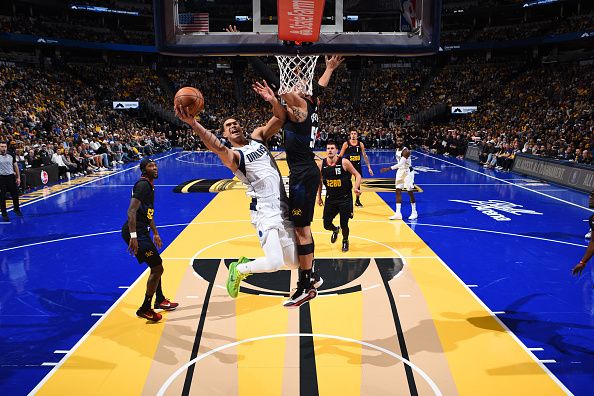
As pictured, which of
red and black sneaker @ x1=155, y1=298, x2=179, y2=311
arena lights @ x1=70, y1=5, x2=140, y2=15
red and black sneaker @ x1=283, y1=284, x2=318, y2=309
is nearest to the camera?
red and black sneaker @ x1=283, y1=284, x2=318, y2=309

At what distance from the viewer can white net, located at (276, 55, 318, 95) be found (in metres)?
11.6

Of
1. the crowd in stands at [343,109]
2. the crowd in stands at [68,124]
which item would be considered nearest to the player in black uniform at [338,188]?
the crowd in stands at [68,124]

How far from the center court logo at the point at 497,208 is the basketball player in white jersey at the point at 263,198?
9.06 m

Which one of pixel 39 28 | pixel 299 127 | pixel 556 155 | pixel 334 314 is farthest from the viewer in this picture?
pixel 39 28

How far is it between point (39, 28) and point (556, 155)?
3742 centimetres

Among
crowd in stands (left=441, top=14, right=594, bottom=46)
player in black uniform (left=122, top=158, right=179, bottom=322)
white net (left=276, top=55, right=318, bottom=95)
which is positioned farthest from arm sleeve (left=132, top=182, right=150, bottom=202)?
crowd in stands (left=441, top=14, right=594, bottom=46)

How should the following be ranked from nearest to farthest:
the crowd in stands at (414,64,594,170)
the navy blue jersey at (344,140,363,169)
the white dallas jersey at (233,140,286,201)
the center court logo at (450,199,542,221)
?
the white dallas jersey at (233,140,286,201), the navy blue jersey at (344,140,363,169), the center court logo at (450,199,542,221), the crowd in stands at (414,64,594,170)

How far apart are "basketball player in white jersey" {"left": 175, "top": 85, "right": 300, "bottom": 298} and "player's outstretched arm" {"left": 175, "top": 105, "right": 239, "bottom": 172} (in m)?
0.02

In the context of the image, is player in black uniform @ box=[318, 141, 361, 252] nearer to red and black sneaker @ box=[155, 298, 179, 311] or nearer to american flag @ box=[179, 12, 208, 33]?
red and black sneaker @ box=[155, 298, 179, 311]

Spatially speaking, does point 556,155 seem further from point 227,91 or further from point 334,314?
point 227,91

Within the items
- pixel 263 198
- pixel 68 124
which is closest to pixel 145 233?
pixel 263 198

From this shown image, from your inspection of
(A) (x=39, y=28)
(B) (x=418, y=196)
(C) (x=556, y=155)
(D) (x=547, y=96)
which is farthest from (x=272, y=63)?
(B) (x=418, y=196)

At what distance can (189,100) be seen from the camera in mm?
4504

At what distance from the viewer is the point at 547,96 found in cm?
3431
